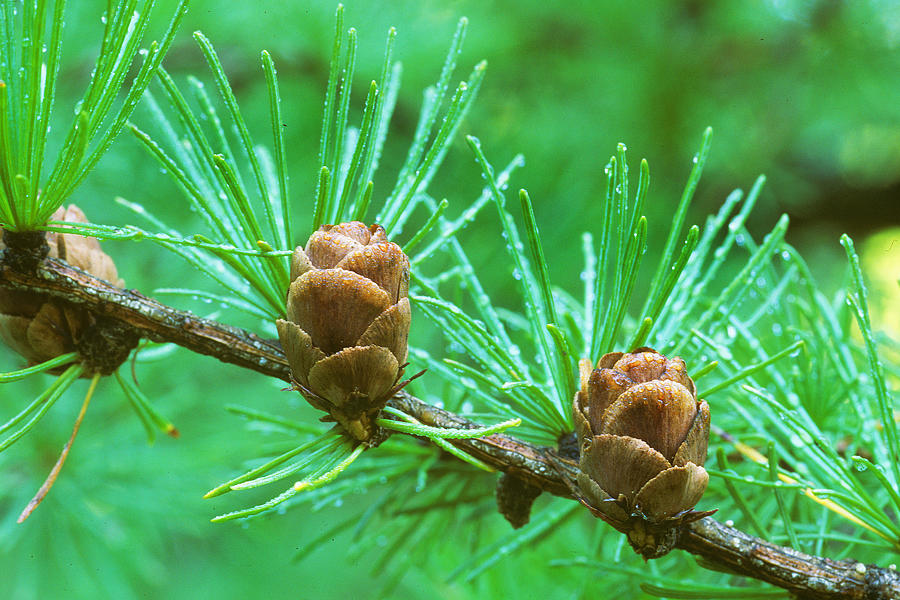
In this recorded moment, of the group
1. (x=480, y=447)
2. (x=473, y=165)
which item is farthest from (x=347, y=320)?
(x=473, y=165)

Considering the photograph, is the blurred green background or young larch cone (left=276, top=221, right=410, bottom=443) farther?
the blurred green background

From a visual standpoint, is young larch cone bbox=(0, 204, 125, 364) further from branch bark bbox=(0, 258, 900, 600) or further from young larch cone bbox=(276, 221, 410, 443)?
young larch cone bbox=(276, 221, 410, 443)

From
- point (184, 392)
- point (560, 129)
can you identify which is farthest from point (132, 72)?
point (560, 129)

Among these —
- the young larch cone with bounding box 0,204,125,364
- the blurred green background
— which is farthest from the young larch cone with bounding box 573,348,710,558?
the blurred green background

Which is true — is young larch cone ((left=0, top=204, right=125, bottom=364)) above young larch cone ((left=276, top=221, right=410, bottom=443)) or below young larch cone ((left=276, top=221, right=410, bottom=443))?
below

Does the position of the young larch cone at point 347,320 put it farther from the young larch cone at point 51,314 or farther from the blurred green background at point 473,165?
the blurred green background at point 473,165
